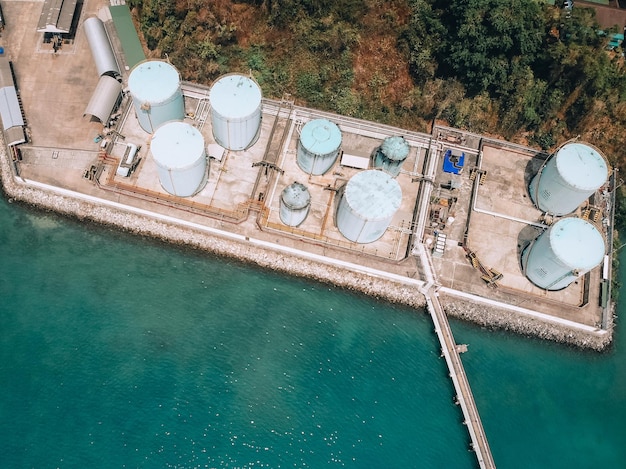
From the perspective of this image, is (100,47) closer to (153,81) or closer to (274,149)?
(153,81)

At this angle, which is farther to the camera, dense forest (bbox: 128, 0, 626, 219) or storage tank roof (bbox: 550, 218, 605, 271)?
dense forest (bbox: 128, 0, 626, 219)

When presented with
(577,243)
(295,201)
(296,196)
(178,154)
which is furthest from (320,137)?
(577,243)

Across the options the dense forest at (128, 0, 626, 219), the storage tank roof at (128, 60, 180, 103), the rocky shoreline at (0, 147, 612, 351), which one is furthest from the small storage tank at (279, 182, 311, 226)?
the storage tank roof at (128, 60, 180, 103)

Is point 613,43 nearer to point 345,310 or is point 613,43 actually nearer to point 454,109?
point 454,109

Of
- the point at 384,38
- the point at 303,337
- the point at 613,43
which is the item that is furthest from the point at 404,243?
the point at 613,43

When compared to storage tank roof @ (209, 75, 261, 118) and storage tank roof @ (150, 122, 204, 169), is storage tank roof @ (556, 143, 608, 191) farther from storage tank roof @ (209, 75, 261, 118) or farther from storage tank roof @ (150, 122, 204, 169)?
storage tank roof @ (150, 122, 204, 169)

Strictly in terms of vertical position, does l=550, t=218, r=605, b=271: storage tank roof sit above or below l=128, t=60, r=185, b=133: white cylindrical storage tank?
below

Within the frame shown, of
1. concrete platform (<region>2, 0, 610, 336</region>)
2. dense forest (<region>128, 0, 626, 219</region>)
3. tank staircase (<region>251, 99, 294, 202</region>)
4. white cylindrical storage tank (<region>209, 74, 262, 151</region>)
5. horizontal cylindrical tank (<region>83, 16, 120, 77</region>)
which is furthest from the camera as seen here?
horizontal cylindrical tank (<region>83, 16, 120, 77</region>)
